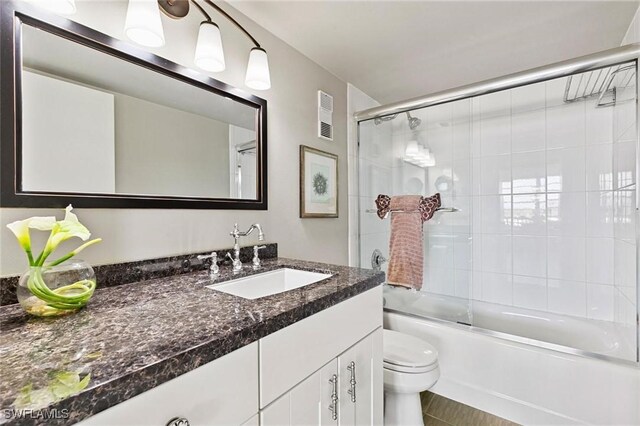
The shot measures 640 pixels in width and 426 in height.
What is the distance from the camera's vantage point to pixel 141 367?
0.51m

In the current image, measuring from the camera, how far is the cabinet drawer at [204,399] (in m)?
0.50

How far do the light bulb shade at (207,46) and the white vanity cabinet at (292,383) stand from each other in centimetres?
112

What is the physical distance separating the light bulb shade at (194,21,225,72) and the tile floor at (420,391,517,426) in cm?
216

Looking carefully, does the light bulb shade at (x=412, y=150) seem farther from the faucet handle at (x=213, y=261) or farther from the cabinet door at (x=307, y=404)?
the cabinet door at (x=307, y=404)

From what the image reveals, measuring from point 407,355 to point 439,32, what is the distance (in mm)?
1814

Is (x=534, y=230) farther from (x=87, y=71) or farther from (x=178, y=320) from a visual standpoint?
(x=87, y=71)

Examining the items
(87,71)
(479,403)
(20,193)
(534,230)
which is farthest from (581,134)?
(20,193)

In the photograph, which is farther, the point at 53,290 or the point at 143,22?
the point at 143,22

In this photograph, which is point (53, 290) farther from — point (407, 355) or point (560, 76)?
point (560, 76)

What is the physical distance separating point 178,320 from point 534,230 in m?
2.64

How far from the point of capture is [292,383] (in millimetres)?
821

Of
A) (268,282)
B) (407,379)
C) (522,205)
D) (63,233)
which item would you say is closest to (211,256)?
(268,282)

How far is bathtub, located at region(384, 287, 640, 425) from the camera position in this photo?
4.85 feet

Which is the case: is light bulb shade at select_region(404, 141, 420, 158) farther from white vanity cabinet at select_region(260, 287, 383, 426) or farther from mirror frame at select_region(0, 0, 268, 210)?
mirror frame at select_region(0, 0, 268, 210)
